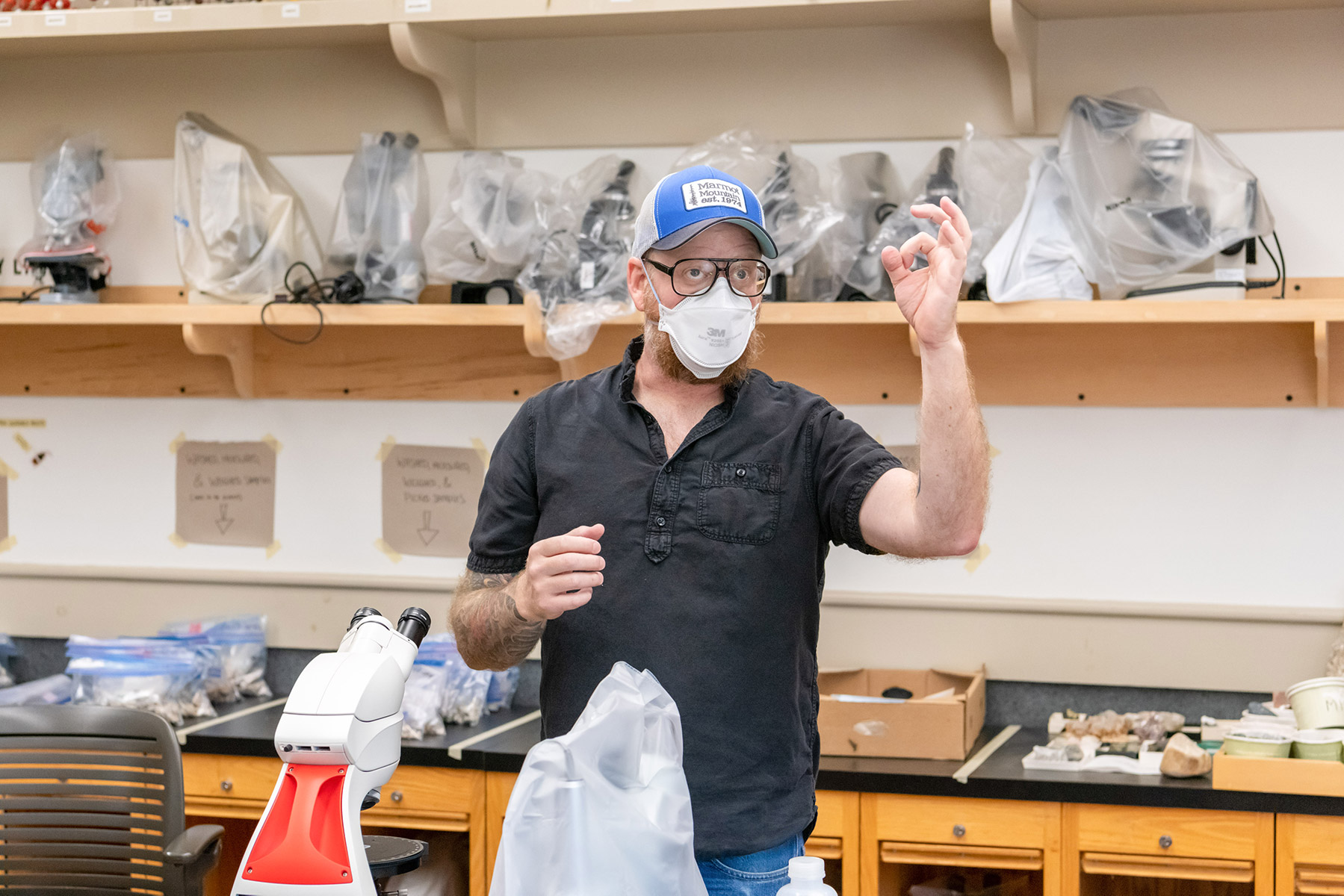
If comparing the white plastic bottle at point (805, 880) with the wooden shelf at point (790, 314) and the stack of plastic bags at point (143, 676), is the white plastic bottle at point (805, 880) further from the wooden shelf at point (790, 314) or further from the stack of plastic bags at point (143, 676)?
the stack of plastic bags at point (143, 676)

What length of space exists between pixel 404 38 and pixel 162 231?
90cm

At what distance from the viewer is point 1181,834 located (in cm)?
205

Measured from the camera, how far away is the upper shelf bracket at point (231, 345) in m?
2.66

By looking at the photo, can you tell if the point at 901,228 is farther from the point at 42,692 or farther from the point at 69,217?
the point at 42,692

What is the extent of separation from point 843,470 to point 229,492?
6.53 feet

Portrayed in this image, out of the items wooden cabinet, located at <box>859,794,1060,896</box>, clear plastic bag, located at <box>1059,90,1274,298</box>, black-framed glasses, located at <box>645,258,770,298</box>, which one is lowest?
wooden cabinet, located at <box>859,794,1060,896</box>

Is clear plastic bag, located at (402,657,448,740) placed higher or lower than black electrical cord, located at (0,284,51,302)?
lower

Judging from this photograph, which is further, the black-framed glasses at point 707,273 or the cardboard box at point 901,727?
the cardboard box at point 901,727

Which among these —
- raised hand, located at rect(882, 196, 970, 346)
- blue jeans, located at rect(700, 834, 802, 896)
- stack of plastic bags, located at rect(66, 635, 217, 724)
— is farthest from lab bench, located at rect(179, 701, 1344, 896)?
raised hand, located at rect(882, 196, 970, 346)

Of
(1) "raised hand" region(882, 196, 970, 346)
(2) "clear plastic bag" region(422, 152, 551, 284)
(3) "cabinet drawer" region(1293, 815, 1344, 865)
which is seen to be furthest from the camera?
(2) "clear plastic bag" region(422, 152, 551, 284)

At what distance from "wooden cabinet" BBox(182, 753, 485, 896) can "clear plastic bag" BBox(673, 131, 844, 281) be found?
3.88ft

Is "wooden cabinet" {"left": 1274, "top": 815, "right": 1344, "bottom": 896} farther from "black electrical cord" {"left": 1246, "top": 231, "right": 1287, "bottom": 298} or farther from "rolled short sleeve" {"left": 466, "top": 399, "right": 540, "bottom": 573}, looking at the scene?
"rolled short sleeve" {"left": 466, "top": 399, "right": 540, "bottom": 573}

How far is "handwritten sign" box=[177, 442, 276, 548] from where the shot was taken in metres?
2.95

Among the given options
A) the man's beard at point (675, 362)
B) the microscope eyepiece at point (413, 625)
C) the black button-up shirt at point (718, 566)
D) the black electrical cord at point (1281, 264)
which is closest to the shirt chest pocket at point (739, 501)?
the black button-up shirt at point (718, 566)
